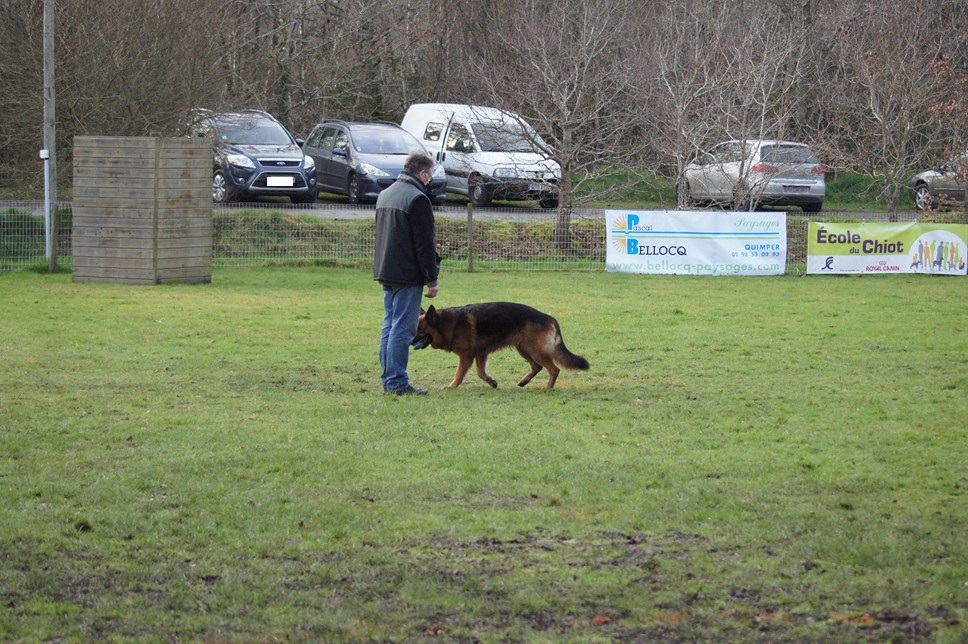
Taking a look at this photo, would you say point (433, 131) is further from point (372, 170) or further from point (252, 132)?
point (252, 132)

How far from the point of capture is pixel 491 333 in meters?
10.0

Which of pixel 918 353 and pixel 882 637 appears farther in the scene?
pixel 918 353

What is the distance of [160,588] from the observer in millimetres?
5086

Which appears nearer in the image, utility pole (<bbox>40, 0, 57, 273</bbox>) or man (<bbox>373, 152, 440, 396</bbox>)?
man (<bbox>373, 152, 440, 396</bbox>)

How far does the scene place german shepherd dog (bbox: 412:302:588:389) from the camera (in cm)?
1001

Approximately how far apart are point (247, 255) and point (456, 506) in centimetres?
1557

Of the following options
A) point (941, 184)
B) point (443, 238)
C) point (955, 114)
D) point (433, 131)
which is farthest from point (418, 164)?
point (941, 184)

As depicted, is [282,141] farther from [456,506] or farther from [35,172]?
[456,506]

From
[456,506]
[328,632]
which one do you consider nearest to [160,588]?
[328,632]

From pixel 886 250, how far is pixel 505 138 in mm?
8649

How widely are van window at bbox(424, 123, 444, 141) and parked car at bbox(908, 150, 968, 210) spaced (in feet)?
38.5

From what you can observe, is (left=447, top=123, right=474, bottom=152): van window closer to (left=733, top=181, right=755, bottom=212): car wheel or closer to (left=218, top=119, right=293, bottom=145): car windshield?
(left=218, top=119, right=293, bottom=145): car windshield

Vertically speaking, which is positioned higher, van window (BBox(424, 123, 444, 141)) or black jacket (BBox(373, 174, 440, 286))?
van window (BBox(424, 123, 444, 141))

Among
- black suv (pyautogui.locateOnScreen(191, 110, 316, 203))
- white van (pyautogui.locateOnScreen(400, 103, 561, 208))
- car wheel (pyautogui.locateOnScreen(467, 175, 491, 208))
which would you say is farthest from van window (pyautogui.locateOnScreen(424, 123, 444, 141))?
black suv (pyautogui.locateOnScreen(191, 110, 316, 203))
